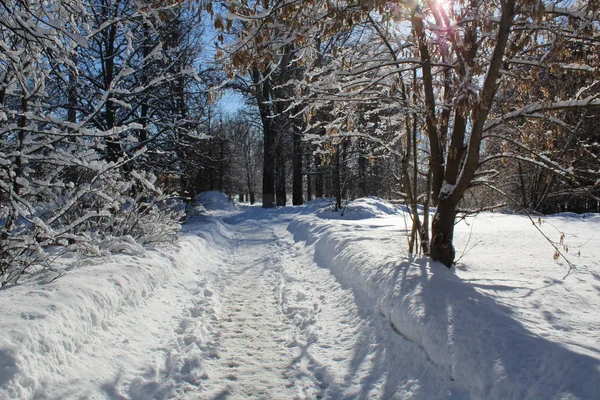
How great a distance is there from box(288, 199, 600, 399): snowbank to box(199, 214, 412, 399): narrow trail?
360 mm

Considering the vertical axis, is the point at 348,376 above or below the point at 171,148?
below

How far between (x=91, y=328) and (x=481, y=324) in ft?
12.2

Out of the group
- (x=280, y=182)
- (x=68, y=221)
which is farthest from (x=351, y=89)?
(x=280, y=182)

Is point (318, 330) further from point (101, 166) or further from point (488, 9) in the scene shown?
point (488, 9)

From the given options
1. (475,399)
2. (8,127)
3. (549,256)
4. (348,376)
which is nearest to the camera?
(475,399)

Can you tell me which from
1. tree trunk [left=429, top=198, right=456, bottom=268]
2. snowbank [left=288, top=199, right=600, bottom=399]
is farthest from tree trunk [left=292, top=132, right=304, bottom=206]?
tree trunk [left=429, top=198, right=456, bottom=268]

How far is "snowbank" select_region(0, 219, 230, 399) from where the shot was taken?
2730 millimetres

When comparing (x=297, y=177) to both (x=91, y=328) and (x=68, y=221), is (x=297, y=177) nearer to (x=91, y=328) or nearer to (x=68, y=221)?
(x=68, y=221)

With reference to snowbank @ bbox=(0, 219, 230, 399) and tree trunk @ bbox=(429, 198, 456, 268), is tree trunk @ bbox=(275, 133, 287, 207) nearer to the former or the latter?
snowbank @ bbox=(0, 219, 230, 399)

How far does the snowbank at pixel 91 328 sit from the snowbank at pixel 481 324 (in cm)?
227

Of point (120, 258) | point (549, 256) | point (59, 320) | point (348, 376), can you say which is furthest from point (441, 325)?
point (120, 258)

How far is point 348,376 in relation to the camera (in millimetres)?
3520

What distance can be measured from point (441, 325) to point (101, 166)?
4254 millimetres

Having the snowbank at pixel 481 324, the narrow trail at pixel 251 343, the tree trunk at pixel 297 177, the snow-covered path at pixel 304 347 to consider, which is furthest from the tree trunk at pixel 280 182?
the snowbank at pixel 481 324
